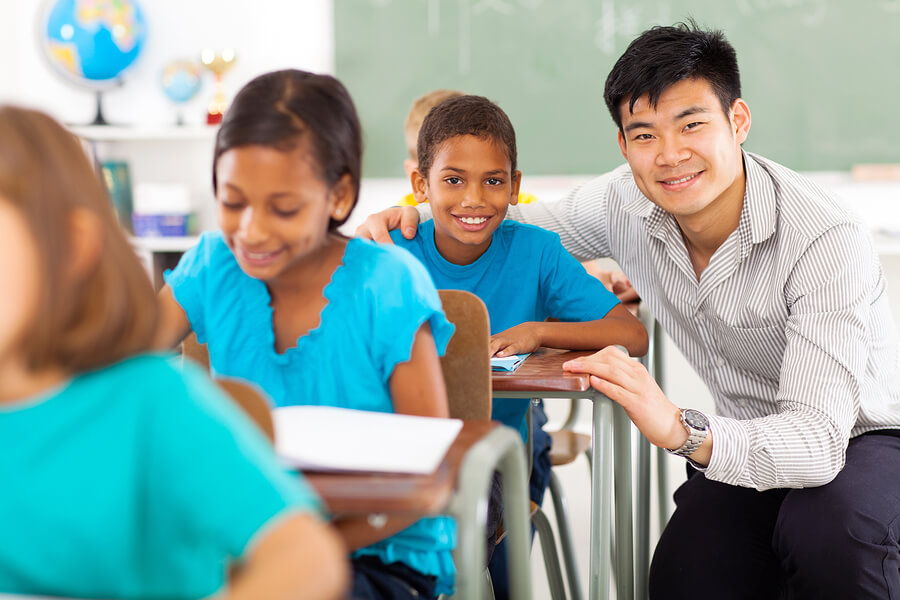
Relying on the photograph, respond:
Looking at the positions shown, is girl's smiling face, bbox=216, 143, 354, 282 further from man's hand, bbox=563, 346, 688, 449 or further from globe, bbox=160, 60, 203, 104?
globe, bbox=160, 60, 203, 104

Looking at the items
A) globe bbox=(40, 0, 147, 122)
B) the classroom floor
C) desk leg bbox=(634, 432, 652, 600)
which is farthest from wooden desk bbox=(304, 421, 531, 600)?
globe bbox=(40, 0, 147, 122)

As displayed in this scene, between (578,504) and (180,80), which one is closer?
(578,504)

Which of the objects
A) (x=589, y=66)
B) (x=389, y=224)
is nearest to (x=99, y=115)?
(x=589, y=66)

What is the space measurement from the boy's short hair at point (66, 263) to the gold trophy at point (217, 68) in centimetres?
319

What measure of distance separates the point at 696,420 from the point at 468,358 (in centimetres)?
43

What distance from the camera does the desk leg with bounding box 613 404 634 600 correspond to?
5.96 feet

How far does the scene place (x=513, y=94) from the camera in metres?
3.81

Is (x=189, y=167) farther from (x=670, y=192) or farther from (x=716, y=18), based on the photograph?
(x=670, y=192)

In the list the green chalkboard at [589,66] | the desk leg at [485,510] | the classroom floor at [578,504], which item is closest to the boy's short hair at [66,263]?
the desk leg at [485,510]

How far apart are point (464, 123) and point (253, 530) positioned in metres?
1.48

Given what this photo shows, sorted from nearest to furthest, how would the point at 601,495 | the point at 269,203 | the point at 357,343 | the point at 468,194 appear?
the point at 269,203, the point at 357,343, the point at 601,495, the point at 468,194

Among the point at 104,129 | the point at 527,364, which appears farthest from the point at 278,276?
the point at 104,129

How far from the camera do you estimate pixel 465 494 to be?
94 centimetres

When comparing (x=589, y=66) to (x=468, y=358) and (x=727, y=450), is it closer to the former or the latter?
(x=727, y=450)
